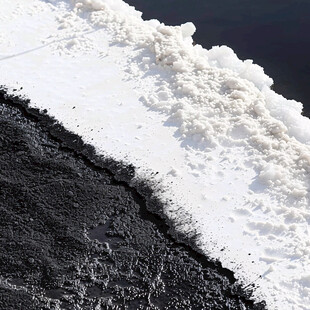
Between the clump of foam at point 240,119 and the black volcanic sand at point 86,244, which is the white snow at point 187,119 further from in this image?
the black volcanic sand at point 86,244

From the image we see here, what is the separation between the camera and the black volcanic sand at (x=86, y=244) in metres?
6.34

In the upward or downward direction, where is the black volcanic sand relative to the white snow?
downward

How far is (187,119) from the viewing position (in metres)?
8.28

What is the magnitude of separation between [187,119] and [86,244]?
7.89 feet

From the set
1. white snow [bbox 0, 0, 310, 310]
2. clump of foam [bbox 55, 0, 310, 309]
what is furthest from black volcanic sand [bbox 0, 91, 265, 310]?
clump of foam [bbox 55, 0, 310, 309]

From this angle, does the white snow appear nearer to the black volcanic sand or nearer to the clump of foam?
the clump of foam

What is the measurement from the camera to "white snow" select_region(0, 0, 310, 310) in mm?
6867

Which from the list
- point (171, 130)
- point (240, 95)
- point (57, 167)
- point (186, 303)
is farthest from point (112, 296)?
point (240, 95)

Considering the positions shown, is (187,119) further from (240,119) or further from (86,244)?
(86,244)

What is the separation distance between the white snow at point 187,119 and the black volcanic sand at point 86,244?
276mm

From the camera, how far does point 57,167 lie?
7.73 meters

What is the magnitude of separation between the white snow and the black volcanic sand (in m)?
0.28

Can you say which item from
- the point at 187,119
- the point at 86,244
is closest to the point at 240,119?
the point at 187,119

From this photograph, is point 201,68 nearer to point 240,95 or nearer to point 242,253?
point 240,95
